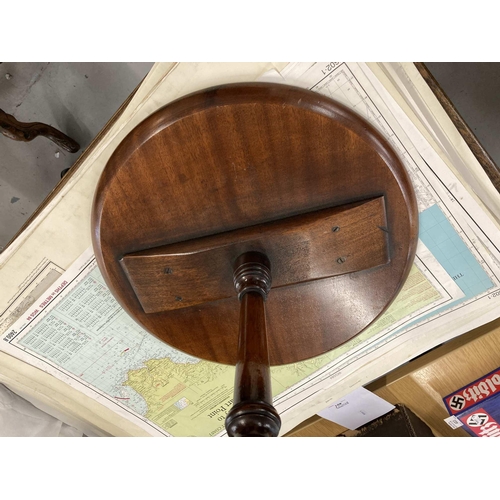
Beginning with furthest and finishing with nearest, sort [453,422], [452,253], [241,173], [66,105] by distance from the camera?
[66,105], [453,422], [452,253], [241,173]

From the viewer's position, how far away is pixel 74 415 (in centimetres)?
89

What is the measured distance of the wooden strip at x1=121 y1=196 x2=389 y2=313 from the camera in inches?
21.3

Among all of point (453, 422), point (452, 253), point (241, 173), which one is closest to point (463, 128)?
point (452, 253)

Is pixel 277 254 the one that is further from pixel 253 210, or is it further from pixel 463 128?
pixel 463 128

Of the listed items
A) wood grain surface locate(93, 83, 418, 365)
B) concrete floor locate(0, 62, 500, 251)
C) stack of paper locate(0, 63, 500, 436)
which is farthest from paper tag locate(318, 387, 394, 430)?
concrete floor locate(0, 62, 500, 251)

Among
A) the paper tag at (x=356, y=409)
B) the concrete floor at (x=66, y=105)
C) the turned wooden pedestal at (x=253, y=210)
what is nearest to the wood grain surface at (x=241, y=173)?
the turned wooden pedestal at (x=253, y=210)

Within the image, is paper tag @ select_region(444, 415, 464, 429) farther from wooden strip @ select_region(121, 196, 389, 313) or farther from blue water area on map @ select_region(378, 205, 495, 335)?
wooden strip @ select_region(121, 196, 389, 313)

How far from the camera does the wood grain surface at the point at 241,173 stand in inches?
19.6

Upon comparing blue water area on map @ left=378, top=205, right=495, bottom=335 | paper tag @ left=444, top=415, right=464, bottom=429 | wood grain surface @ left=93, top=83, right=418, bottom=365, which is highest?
blue water area on map @ left=378, top=205, right=495, bottom=335

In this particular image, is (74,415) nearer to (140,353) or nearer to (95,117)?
(140,353)

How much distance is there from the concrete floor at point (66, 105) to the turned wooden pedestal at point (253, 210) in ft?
2.18

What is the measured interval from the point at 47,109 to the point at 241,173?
0.88 metres

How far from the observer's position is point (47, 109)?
120 cm

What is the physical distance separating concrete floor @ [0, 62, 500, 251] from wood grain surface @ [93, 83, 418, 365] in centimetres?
67
